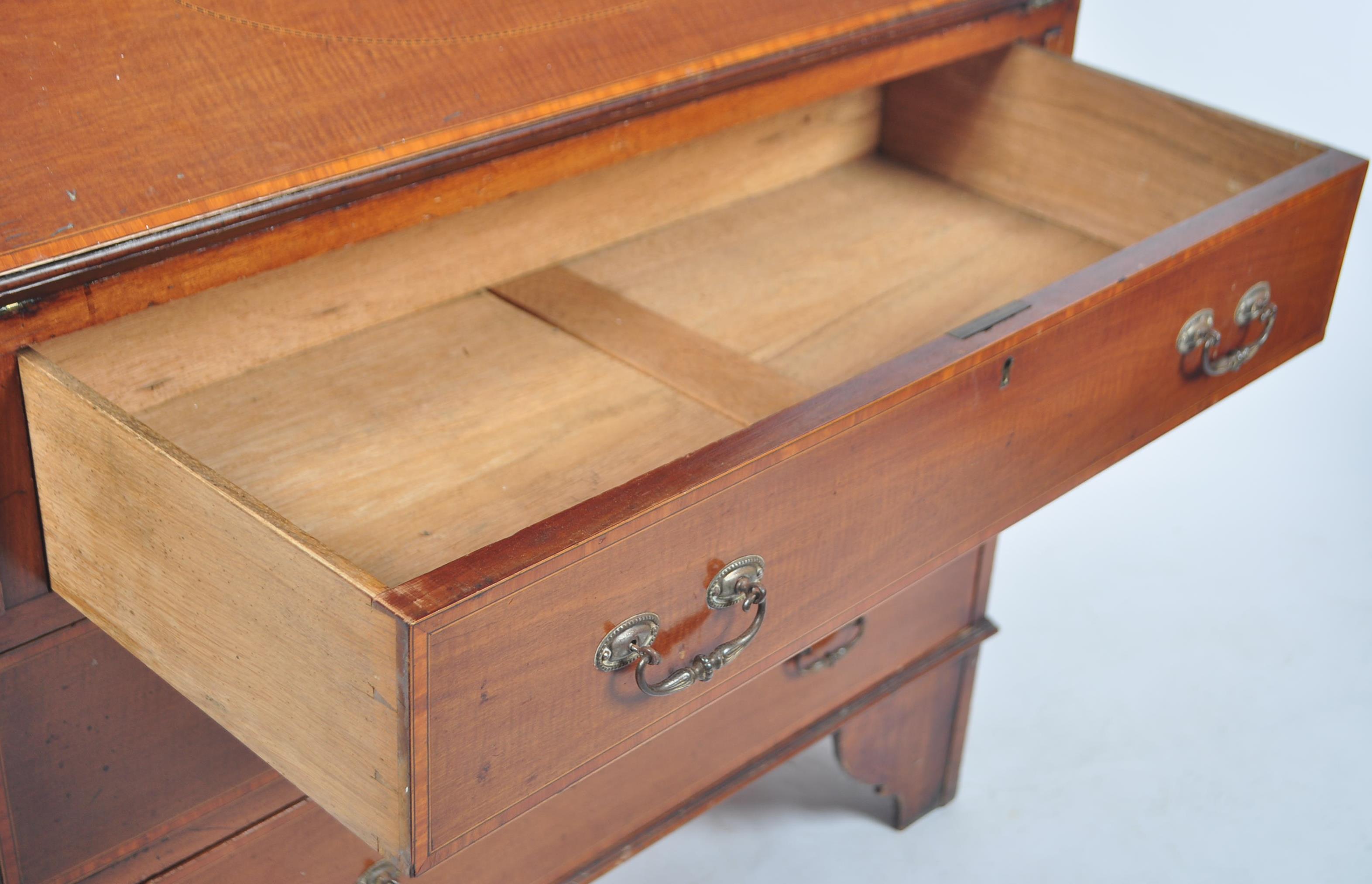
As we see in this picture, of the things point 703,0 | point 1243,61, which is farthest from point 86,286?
point 1243,61

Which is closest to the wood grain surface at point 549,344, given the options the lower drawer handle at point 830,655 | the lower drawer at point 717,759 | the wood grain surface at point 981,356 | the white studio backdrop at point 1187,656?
the wood grain surface at point 981,356

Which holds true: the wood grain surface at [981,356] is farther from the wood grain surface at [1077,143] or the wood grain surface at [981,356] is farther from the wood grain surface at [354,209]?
the wood grain surface at [354,209]

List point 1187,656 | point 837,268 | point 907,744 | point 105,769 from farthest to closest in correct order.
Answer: point 1187,656 < point 907,744 < point 837,268 < point 105,769

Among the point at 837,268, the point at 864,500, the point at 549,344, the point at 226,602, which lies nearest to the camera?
the point at 226,602

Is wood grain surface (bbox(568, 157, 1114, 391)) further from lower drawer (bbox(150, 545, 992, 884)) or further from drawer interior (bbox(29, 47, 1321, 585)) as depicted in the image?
lower drawer (bbox(150, 545, 992, 884))

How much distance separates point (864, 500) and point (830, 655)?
677 millimetres

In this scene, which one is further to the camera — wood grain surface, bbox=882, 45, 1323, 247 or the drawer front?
wood grain surface, bbox=882, 45, 1323, 247

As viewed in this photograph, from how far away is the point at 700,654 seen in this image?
3.41 feet

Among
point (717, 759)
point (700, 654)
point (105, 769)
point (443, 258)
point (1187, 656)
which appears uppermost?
point (443, 258)

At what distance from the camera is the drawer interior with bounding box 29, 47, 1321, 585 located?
3.73 ft

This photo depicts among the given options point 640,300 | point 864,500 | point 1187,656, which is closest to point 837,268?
point 640,300

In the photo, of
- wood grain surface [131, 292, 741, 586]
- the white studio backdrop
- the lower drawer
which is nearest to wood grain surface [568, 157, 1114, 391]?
wood grain surface [131, 292, 741, 586]

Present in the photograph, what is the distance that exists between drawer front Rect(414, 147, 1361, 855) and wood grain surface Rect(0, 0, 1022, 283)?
14.0 inches

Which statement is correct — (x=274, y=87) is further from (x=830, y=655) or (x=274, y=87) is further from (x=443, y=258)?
(x=830, y=655)
